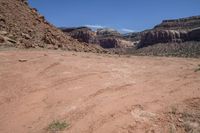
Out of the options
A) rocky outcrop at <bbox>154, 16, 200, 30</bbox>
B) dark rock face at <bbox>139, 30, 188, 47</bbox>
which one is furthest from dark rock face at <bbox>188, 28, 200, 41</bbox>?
rocky outcrop at <bbox>154, 16, 200, 30</bbox>

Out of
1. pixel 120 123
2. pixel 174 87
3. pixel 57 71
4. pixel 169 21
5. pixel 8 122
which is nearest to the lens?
pixel 120 123

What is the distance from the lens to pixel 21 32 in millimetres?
20172

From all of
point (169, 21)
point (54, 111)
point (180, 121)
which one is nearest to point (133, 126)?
point (180, 121)

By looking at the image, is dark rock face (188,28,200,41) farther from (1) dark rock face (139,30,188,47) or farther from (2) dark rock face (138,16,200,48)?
(1) dark rock face (139,30,188,47)

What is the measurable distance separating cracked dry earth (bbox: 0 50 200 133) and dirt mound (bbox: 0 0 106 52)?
8496 mm

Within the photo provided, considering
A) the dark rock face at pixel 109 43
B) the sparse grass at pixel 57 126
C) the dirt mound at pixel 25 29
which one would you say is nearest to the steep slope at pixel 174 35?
the dark rock face at pixel 109 43

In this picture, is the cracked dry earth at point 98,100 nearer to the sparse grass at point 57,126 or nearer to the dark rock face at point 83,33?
the sparse grass at point 57,126

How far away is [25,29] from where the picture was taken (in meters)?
20.9

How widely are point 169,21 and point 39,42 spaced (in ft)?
293

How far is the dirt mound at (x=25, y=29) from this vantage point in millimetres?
18812

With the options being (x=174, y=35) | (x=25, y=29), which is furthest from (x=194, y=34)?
(x=25, y=29)

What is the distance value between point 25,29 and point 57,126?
1607cm

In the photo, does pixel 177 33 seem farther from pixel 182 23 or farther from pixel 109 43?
pixel 109 43

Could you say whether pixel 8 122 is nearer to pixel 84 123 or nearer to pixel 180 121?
pixel 84 123
